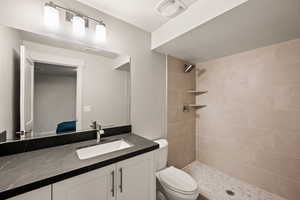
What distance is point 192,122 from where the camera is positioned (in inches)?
92.0

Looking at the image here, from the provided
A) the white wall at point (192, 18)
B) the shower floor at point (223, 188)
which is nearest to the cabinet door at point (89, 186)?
the shower floor at point (223, 188)

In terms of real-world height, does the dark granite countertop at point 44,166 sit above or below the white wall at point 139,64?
below

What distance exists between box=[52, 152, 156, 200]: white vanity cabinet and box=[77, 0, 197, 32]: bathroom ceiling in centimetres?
142

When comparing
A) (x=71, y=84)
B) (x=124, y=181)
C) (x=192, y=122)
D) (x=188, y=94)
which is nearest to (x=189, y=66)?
(x=188, y=94)

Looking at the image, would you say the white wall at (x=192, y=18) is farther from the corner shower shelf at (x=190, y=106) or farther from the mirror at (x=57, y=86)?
the corner shower shelf at (x=190, y=106)

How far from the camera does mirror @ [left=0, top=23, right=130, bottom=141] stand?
95 cm

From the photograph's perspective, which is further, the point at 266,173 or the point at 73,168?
the point at 266,173

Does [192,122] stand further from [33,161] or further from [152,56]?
[33,161]

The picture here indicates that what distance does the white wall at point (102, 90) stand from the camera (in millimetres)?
1280

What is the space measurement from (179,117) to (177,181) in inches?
38.3

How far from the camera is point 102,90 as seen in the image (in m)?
1.40

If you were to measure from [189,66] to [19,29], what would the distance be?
6.63 feet

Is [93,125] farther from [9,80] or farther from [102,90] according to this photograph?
[9,80]

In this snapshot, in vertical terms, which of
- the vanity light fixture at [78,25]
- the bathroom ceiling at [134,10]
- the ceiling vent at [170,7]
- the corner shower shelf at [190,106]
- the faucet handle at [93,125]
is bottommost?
the faucet handle at [93,125]
